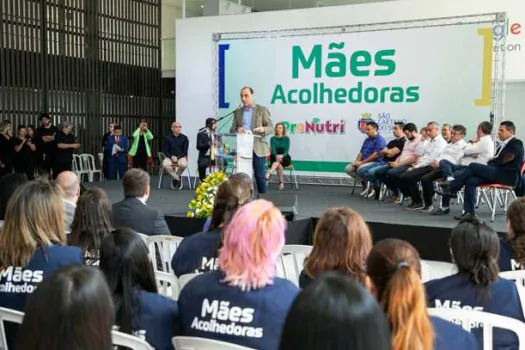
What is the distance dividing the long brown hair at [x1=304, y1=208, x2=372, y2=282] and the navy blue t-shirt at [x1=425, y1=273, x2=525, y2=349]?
30 centimetres

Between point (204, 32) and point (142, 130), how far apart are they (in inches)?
99.7

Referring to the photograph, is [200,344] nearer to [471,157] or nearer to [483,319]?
[483,319]

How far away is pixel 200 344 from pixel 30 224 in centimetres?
102

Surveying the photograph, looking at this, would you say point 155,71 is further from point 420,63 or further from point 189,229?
point 189,229

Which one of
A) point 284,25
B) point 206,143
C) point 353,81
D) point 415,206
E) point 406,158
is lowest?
point 415,206

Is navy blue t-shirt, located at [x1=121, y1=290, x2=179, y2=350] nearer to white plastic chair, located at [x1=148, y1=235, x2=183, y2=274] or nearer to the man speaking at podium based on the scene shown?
white plastic chair, located at [x1=148, y1=235, x2=183, y2=274]

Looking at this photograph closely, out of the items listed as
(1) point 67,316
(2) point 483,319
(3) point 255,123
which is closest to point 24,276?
(1) point 67,316

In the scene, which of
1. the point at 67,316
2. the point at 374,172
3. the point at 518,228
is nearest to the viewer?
the point at 67,316

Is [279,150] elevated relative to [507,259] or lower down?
elevated

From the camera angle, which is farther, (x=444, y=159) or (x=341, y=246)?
(x=444, y=159)

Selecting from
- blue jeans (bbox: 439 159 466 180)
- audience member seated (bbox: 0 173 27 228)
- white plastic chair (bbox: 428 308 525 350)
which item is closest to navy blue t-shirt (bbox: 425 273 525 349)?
white plastic chair (bbox: 428 308 525 350)

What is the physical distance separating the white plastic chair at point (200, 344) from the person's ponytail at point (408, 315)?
0.42 m

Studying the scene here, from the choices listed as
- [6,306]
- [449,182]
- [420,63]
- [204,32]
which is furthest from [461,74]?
[6,306]

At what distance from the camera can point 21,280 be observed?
224 centimetres
